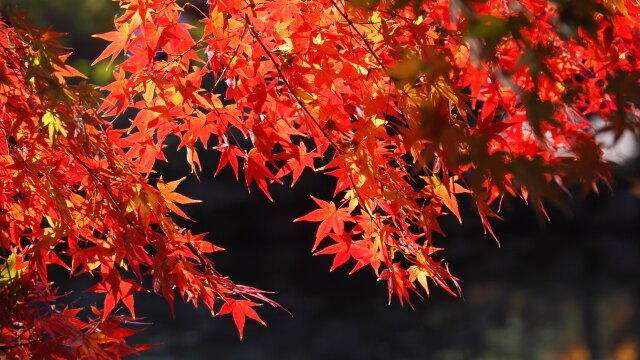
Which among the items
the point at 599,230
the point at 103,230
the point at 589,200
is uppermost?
the point at 103,230

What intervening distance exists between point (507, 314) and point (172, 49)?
5.48 meters

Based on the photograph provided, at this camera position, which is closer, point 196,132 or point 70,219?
point 70,219

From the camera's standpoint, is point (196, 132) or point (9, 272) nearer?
point (9, 272)

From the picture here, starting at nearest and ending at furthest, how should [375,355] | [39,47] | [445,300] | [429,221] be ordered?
[39,47] < [429,221] < [375,355] < [445,300]

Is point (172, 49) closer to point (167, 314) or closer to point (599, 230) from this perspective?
point (167, 314)

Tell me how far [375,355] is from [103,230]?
421 centimetres

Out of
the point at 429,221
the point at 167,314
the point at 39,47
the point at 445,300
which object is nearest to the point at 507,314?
the point at 445,300

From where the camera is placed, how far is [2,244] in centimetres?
146

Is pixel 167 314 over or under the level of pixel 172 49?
under

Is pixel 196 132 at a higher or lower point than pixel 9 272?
higher

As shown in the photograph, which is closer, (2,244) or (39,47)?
(39,47)

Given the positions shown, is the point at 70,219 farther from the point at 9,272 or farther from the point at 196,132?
the point at 196,132

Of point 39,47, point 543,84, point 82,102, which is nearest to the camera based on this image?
point 39,47

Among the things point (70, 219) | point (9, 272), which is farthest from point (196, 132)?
point (9, 272)
